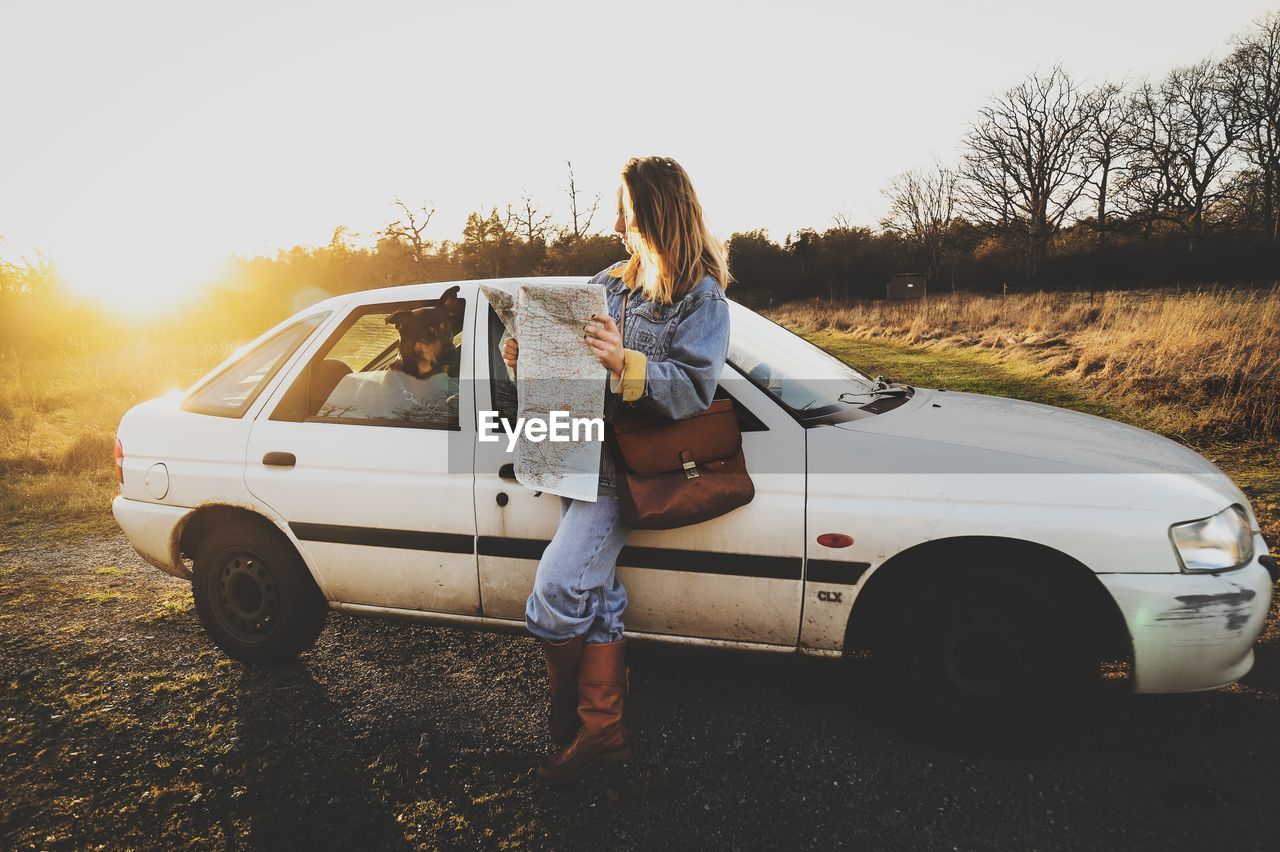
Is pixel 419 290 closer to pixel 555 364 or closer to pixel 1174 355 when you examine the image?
pixel 555 364

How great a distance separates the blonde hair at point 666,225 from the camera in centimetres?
215

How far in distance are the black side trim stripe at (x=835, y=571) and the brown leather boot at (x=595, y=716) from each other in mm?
694

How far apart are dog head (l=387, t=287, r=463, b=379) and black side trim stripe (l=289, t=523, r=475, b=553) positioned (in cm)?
64

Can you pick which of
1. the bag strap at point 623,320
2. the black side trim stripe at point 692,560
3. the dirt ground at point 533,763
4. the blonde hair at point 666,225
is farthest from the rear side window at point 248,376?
the blonde hair at point 666,225

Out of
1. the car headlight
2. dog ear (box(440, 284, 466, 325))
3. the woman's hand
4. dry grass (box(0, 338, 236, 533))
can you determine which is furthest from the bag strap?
dry grass (box(0, 338, 236, 533))

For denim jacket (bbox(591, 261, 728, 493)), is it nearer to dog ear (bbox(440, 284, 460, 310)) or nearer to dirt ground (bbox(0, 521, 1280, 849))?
dog ear (bbox(440, 284, 460, 310))

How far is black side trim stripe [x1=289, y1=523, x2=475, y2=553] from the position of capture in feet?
9.06

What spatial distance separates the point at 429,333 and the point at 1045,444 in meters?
2.32

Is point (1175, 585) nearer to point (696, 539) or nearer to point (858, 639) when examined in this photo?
point (858, 639)

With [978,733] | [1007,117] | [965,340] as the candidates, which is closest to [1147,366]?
[965,340]

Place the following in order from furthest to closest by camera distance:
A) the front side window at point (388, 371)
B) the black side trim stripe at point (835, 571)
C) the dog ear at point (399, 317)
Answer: the dog ear at point (399, 317)
the front side window at point (388, 371)
the black side trim stripe at point (835, 571)

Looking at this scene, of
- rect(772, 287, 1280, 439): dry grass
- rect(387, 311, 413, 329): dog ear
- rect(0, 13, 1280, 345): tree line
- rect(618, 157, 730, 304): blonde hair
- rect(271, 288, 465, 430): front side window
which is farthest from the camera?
rect(0, 13, 1280, 345): tree line

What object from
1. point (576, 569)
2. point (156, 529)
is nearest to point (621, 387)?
point (576, 569)

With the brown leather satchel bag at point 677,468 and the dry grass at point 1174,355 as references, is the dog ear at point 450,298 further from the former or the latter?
the dry grass at point 1174,355
